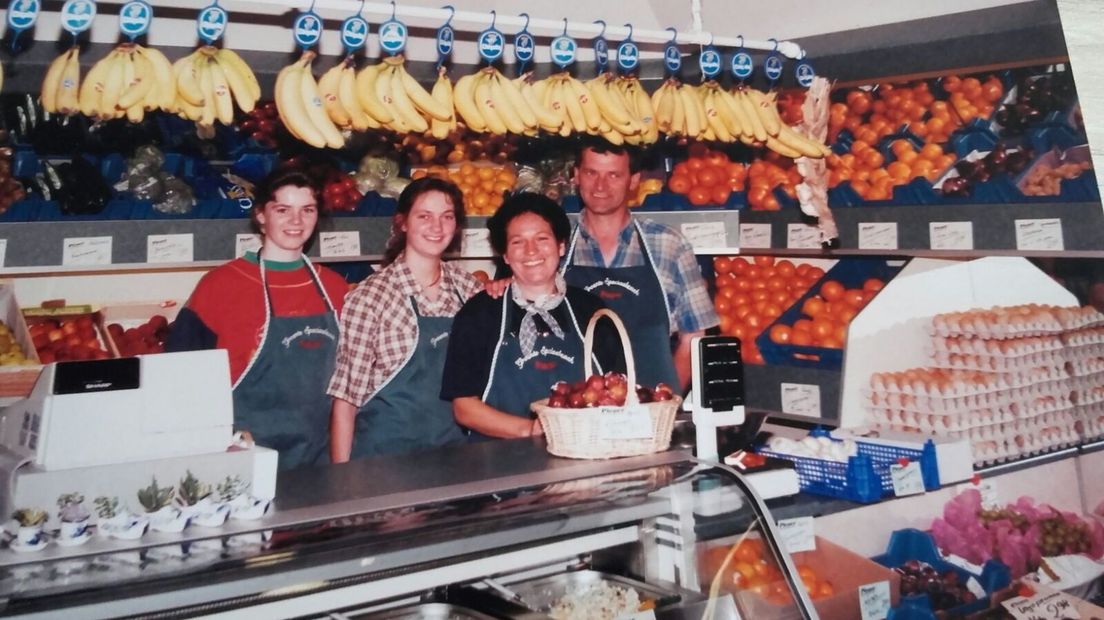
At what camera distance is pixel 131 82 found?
2836mm

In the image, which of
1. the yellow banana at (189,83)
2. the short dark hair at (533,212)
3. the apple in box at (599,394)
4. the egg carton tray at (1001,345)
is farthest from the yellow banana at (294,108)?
the egg carton tray at (1001,345)

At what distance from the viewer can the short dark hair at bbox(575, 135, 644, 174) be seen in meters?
4.19

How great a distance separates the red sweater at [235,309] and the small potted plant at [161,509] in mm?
1602

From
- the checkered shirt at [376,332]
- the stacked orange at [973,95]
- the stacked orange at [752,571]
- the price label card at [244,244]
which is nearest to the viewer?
the stacked orange at [752,571]

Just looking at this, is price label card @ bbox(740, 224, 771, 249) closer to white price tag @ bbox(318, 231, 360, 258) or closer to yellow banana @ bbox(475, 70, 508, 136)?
yellow banana @ bbox(475, 70, 508, 136)

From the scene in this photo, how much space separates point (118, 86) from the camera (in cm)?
283

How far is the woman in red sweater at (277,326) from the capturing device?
11.6ft

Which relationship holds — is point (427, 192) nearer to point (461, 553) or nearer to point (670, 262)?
point (670, 262)

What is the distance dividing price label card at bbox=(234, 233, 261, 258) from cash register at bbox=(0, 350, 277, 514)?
5.57ft

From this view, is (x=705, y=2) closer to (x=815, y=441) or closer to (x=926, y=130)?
(x=926, y=130)

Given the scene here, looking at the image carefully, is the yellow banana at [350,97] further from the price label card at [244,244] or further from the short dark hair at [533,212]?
the price label card at [244,244]

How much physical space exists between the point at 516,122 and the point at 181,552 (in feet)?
7.19

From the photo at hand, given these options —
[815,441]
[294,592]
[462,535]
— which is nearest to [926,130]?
[815,441]

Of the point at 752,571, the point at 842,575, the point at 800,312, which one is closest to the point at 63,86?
the point at 752,571
